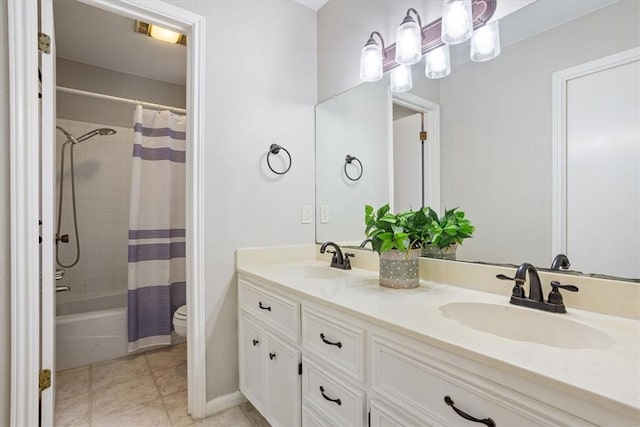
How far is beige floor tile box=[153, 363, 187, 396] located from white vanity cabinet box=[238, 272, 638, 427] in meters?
0.58

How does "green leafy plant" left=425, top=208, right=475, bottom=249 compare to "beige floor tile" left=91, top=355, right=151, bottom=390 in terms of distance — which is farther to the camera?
"beige floor tile" left=91, top=355, right=151, bottom=390

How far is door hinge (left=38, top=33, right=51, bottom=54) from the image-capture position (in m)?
1.38

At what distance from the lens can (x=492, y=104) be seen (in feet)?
4.17

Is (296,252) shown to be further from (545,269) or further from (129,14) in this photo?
(129,14)

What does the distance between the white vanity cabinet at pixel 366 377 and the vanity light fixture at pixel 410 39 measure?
1116mm

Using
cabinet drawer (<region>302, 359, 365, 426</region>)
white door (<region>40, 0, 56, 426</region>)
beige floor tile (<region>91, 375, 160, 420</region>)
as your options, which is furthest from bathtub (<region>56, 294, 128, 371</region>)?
cabinet drawer (<region>302, 359, 365, 426</region>)

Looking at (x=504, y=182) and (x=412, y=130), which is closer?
(x=504, y=182)

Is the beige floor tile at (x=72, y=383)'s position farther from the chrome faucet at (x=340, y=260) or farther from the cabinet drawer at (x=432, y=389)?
the cabinet drawer at (x=432, y=389)

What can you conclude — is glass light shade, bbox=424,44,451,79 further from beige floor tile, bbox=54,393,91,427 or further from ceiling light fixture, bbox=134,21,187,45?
beige floor tile, bbox=54,393,91,427

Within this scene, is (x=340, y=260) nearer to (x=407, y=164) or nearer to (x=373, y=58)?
(x=407, y=164)

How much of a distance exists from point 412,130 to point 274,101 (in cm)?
88

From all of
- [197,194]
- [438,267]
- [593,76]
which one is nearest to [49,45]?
[197,194]

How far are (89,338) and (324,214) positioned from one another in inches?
76.5

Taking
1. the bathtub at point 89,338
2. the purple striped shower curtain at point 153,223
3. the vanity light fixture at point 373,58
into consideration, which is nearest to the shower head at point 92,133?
the purple striped shower curtain at point 153,223
